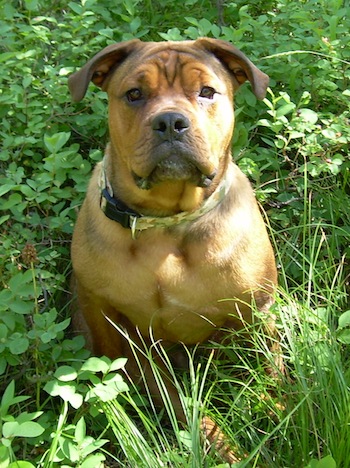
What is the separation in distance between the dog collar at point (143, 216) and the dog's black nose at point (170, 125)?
361mm

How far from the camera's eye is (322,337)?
297 centimetres

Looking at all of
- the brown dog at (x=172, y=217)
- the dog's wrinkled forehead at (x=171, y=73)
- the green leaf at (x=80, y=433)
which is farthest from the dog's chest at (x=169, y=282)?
the green leaf at (x=80, y=433)

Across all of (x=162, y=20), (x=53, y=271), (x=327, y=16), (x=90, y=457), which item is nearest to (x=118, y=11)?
(x=162, y=20)

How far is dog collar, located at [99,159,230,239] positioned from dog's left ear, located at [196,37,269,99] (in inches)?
15.2

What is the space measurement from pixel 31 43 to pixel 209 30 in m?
0.93

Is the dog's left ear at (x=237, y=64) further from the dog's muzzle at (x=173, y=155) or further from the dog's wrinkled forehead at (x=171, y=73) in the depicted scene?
the dog's muzzle at (x=173, y=155)

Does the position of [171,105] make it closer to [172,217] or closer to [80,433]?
[172,217]

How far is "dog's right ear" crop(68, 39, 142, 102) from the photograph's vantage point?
10.7 feet

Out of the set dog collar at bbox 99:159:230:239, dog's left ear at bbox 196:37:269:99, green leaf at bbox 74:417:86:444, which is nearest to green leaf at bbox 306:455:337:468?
green leaf at bbox 74:417:86:444

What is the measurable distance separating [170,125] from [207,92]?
312 millimetres

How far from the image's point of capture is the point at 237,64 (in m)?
3.39

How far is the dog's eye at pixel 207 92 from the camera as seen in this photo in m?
3.24

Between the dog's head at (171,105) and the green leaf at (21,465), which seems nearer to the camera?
the green leaf at (21,465)

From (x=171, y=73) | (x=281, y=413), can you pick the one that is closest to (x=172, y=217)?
(x=171, y=73)
